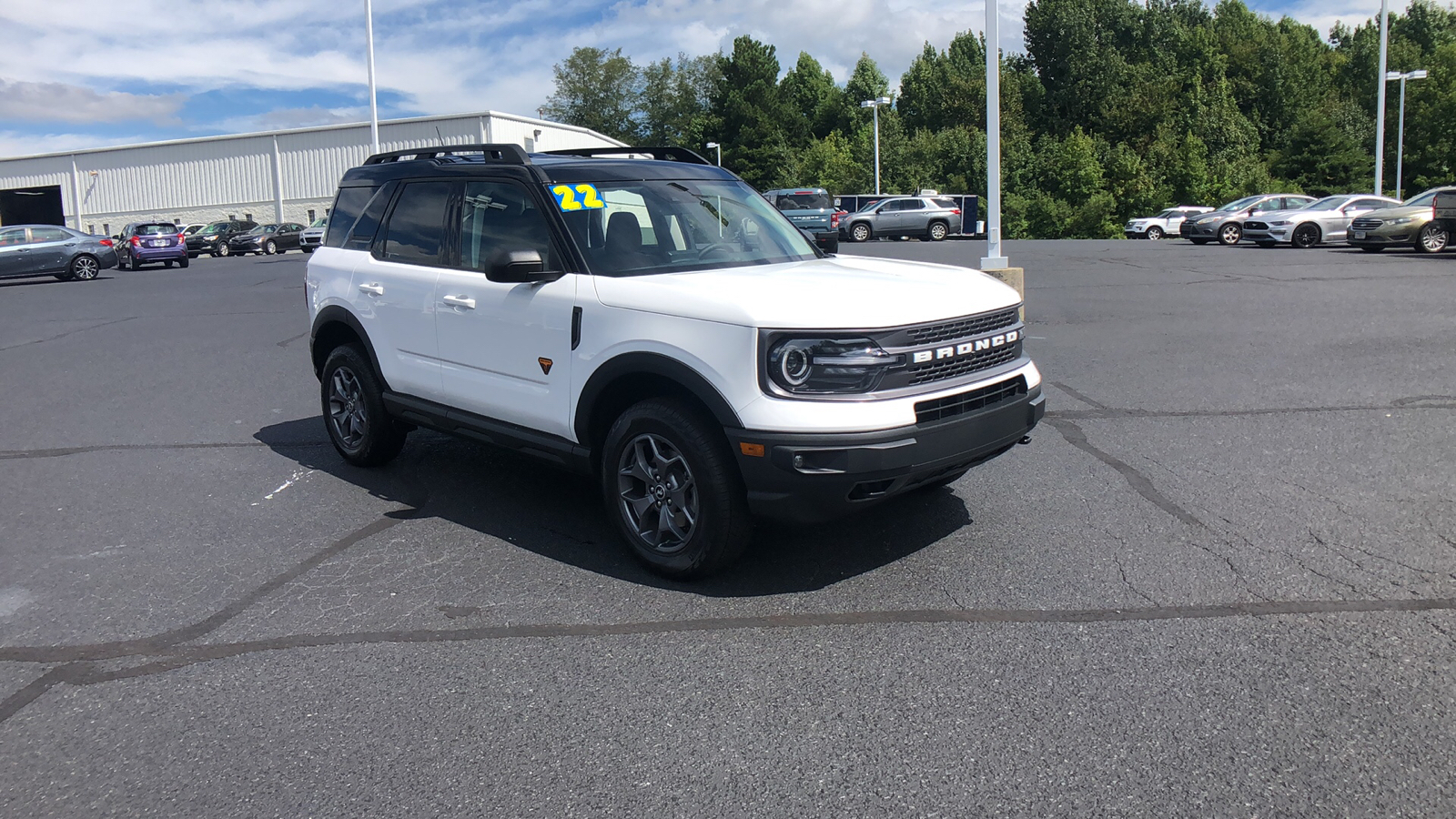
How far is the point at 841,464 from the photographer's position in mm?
4137

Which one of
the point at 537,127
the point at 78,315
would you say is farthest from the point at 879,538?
the point at 537,127

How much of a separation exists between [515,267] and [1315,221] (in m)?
30.7

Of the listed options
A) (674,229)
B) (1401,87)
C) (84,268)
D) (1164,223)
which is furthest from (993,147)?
(1401,87)

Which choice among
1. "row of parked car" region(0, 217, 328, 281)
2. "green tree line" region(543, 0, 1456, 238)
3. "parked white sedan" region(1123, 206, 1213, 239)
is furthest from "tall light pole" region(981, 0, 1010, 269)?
"green tree line" region(543, 0, 1456, 238)

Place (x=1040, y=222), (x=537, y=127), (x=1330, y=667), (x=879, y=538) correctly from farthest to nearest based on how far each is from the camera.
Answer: (x=1040, y=222) < (x=537, y=127) < (x=879, y=538) < (x=1330, y=667)

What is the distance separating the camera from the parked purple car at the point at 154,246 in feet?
117

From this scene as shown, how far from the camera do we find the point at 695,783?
3076 mm

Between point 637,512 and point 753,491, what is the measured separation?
2.36 ft

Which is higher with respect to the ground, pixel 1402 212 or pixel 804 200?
pixel 804 200

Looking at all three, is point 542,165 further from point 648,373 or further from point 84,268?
point 84,268

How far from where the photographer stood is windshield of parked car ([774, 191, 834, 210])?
128 ft

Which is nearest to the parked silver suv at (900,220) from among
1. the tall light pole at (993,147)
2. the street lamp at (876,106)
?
the street lamp at (876,106)

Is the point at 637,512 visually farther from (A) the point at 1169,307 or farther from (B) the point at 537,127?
(B) the point at 537,127

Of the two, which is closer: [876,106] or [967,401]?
[967,401]
